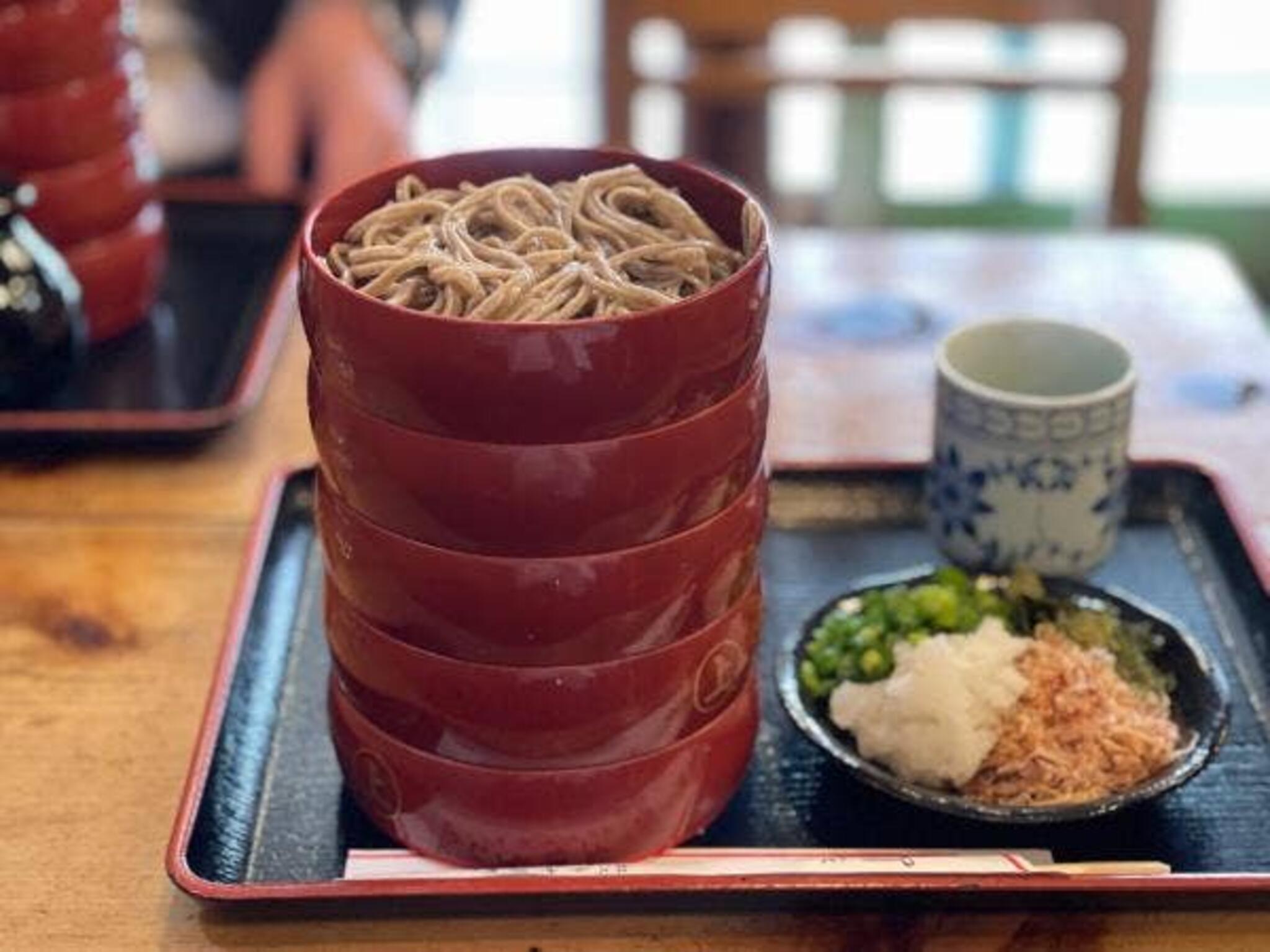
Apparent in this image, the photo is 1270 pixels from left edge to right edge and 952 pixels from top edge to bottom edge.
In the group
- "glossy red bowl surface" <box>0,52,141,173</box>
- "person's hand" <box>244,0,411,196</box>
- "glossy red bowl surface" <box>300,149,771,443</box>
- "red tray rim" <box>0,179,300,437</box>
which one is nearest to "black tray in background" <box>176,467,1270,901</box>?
"red tray rim" <box>0,179,300,437</box>

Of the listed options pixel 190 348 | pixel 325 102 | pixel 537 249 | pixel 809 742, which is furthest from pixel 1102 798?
pixel 325 102

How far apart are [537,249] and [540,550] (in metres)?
0.14

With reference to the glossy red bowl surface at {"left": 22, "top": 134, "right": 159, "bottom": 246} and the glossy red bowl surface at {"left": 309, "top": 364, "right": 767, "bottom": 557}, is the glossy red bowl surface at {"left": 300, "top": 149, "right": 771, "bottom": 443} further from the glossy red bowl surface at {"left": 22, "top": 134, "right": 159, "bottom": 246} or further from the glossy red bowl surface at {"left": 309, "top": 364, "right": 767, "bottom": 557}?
the glossy red bowl surface at {"left": 22, "top": 134, "right": 159, "bottom": 246}

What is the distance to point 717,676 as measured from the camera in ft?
2.85

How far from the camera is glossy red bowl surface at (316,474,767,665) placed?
0.80 meters

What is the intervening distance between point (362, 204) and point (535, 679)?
0.81 ft

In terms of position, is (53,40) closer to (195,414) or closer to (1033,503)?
(195,414)

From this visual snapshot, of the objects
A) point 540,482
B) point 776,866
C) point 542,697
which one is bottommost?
point 776,866

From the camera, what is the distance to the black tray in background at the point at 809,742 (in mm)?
893

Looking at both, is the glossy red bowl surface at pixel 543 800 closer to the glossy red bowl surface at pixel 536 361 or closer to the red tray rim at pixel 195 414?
the glossy red bowl surface at pixel 536 361

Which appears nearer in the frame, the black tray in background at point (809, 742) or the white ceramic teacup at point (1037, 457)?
the black tray in background at point (809, 742)

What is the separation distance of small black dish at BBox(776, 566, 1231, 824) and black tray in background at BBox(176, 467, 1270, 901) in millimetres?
22

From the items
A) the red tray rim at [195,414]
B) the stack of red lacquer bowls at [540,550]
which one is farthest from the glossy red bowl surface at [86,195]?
the stack of red lacquer bowls at [540,550]

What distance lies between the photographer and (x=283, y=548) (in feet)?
3.76
